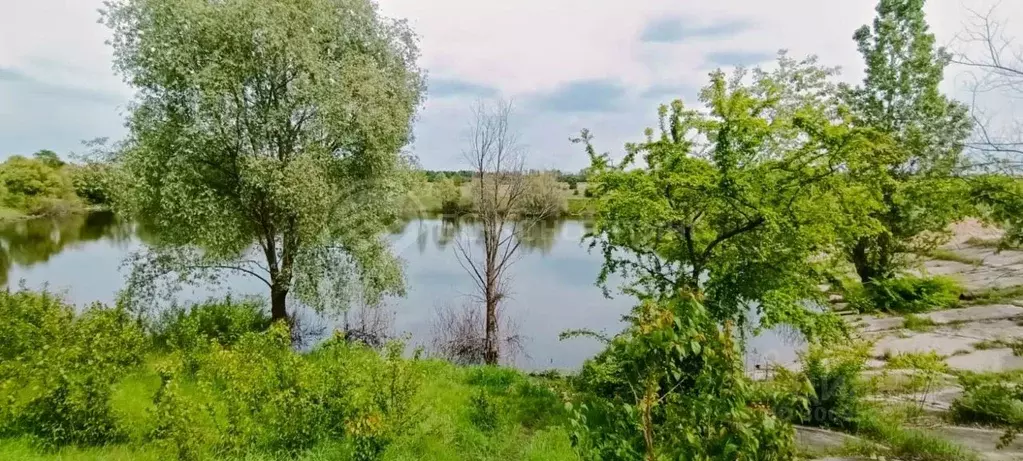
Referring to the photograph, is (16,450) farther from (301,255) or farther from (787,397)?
(787,397)

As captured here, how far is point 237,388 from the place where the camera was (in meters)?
5.75

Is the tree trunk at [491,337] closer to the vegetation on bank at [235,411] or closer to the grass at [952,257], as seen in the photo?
the vegetation on bank at [235,411]

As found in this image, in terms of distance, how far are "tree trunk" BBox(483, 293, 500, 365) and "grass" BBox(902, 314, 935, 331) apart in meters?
9.09

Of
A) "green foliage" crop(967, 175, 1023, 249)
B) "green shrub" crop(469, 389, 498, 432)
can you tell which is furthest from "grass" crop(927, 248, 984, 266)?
"green shrub" crop(469, 389, 498, 432)

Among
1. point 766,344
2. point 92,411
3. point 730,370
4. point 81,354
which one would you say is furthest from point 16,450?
point 766,344

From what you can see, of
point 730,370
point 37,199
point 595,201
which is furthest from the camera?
point 37,199

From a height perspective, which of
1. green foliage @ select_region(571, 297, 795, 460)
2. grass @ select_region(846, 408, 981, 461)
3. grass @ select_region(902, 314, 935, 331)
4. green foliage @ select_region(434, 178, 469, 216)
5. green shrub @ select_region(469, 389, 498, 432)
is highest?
green foliage @ select_region(434, 178, 469, 216)

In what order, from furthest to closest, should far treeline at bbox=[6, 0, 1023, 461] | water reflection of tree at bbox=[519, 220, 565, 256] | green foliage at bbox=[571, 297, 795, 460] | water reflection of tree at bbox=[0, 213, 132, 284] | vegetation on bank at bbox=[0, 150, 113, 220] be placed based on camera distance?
vegetation on bank at bbox=[0, 150, 113, 220] → water reflection of tree at bbox=[519, 220, 565, 256] → water reflection of tree at bbox=[0, 213, 132, 284] → far treeline at bbox=[6, 0, 1023, 461] → green foliage at bbox=[571, 297, 795, 460]

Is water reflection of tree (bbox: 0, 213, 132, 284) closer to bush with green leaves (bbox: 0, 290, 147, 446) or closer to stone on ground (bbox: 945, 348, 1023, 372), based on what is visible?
bush with green leaves (bbox: 0, 290, 147, 446)

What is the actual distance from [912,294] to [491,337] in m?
10.6

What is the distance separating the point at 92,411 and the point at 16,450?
663mm

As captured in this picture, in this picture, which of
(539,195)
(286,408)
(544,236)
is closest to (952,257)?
(539,195)

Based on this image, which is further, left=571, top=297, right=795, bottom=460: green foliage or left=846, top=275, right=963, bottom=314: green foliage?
left=846, top=275, right=963, bottom=314: green foliage

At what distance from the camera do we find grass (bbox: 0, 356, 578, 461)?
5.43 metres
